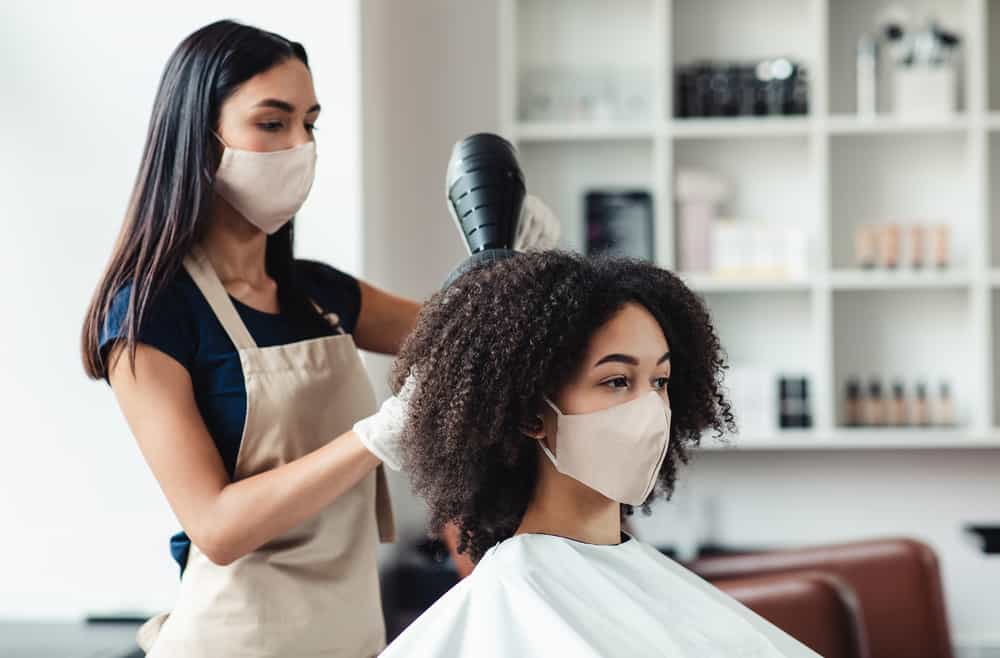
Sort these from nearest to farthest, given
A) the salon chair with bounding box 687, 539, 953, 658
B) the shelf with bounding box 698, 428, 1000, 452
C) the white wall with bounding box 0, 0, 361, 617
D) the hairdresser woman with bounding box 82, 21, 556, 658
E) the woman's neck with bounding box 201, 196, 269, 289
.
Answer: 1. the hairdresser woman with bounding box 82, 21, 556, 658
2. the woman's neck with bounding box 201, 196, 269, 289
3. the white wall with bounding box 0, 0, 361, 617
4. the salon chair with bounding box 687, 539, 953, 658
5. the shelf with bounding box 698, 428, 1000, 452

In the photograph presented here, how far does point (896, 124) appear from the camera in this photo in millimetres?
3205

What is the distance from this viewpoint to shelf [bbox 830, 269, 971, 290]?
3205 millimetres

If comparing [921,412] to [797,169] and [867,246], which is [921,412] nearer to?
[867,246]

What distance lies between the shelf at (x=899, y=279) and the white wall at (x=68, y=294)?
1.92m

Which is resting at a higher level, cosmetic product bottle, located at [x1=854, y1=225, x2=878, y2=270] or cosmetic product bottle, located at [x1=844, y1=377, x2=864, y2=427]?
cosmetic product bottle, located at [x1=854, y1=225, x2=878, y2=270]

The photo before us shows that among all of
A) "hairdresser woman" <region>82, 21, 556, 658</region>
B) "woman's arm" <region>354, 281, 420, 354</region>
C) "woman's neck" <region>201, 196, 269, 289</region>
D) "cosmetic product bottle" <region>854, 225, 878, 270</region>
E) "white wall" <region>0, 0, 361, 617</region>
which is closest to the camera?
"hairdresser woman" <region>82, 21, 556, 658</region>

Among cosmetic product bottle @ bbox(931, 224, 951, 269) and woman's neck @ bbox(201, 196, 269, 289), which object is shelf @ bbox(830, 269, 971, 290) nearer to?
cosmetic product bottle @ bbox(931, 224, 951, 269)

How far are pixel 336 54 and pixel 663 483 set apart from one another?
1.57 metres

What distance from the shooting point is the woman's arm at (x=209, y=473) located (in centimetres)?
129

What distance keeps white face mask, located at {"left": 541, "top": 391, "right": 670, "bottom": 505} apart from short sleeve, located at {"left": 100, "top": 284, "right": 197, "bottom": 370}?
47 cm

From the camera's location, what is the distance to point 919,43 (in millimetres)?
3238

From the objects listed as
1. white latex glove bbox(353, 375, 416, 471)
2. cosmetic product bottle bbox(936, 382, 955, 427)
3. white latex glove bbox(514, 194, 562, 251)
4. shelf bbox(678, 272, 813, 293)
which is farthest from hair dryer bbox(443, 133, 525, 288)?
cosmetic product bottle bbox(936, 382, 955, 427)

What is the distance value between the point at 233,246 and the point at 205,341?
0.17 meters

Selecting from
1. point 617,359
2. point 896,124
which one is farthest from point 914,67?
point 617,359
